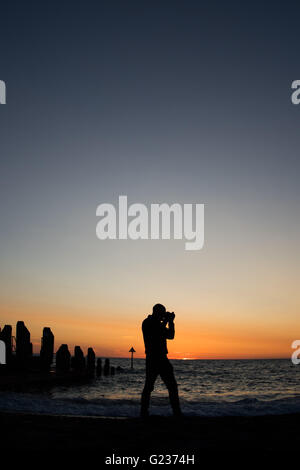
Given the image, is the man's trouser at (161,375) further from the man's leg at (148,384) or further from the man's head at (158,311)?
the man's head at (158,311)

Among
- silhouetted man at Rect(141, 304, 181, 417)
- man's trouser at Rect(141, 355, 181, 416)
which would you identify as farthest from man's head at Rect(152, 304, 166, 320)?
man's trouser at Rect(141, 355, 181, 416)

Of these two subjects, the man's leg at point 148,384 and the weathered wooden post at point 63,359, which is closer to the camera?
the man's leg at point 148,384

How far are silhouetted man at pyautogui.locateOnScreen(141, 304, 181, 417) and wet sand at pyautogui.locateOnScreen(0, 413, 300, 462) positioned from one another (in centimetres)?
53

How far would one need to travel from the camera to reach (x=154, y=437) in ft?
16.7

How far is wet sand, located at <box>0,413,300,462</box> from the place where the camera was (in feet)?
14.0

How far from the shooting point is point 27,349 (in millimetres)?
25312

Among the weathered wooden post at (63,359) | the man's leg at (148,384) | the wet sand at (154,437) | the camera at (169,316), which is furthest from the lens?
the weathered wooden post at (63,359)

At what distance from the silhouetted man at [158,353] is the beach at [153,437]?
0.50m

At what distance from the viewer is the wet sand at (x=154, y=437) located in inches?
167

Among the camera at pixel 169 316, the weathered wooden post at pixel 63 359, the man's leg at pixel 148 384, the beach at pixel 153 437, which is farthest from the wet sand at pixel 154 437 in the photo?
the weathered wooden post at pixel 63 359

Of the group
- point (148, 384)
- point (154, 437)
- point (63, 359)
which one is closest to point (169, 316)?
point (148, 384)
